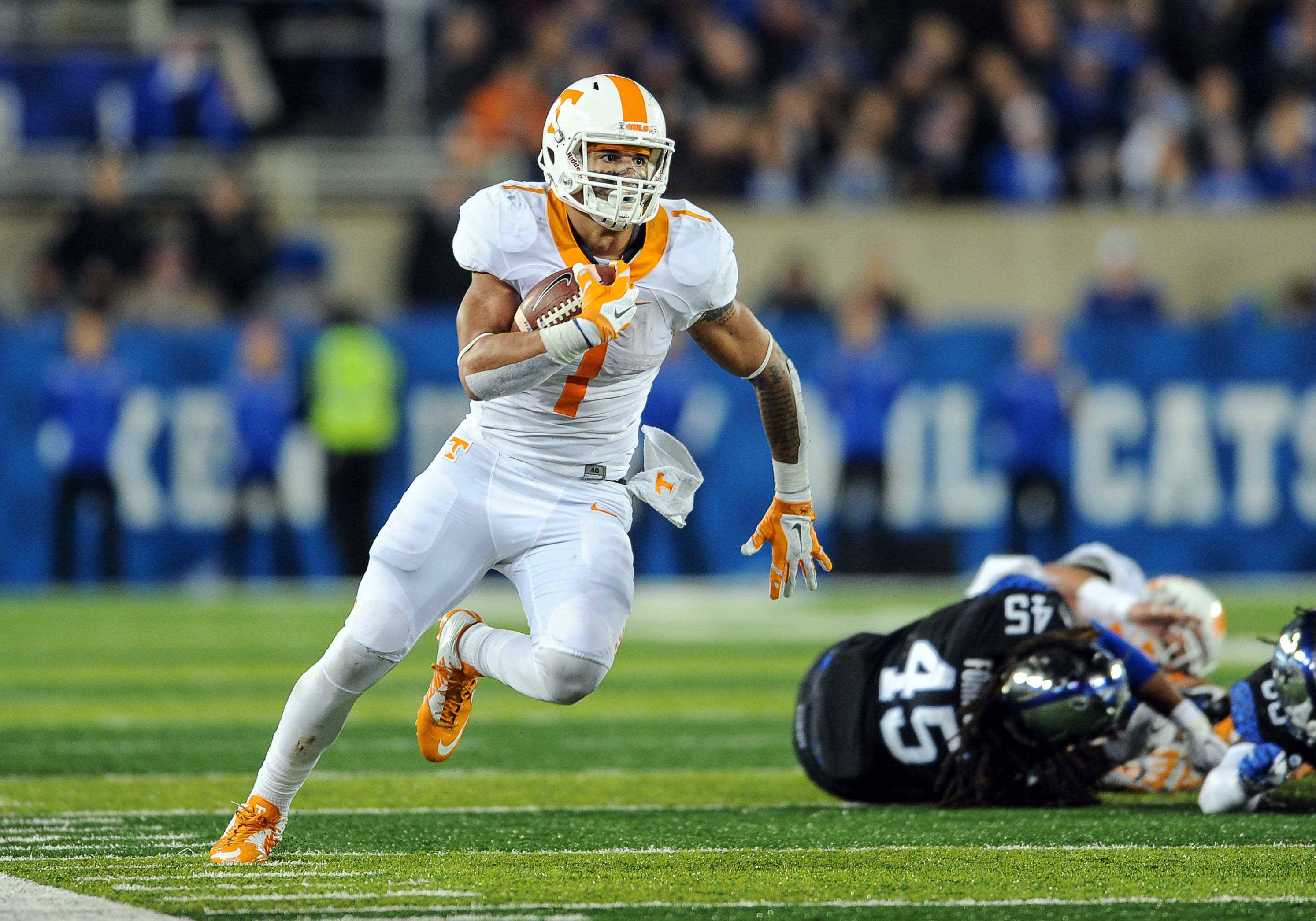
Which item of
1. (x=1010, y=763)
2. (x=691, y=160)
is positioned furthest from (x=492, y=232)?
(x=691, y=160)

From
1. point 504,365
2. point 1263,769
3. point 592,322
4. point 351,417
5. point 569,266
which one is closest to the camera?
point 592,322

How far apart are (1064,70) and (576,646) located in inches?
426

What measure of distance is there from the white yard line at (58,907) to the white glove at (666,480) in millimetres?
1596

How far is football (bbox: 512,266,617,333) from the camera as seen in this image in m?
4.03

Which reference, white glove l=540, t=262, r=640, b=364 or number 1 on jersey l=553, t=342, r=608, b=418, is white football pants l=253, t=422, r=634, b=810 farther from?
white glove l=540, t=262, r=640, b=364

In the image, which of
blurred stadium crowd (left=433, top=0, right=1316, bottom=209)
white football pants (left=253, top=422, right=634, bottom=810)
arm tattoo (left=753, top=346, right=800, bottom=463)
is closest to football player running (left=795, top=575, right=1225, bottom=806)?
arm tattoo (left=753, top=346, right=800, bottom=463)

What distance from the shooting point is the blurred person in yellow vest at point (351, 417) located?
39.5 ft

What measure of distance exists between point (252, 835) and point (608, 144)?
1.67 m

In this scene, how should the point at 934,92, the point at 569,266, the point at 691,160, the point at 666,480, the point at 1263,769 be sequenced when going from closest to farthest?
the point at 569,266, the point at 1263,769, the point at 666,480, the point at 691,160, the point at 934,92

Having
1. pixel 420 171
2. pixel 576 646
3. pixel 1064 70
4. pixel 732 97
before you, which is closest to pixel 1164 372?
pixel 1064 70

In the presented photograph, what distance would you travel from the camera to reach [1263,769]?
4.52m

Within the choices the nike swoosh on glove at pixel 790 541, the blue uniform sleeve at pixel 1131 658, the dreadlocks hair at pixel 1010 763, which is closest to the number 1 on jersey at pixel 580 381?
the nike swoosh on glove at pixel 790 541

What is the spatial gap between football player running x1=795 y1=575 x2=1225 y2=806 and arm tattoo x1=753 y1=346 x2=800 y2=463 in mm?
624

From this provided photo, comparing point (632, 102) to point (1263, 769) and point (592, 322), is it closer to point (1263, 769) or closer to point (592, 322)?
point (592, 322)
